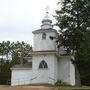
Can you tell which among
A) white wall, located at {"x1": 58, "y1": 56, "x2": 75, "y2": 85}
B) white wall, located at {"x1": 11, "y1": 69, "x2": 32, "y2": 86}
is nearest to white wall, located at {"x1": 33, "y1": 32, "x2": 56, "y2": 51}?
white wall, located at {"x1": 58, "y1": 56, "x2": 75, "y2": 85}

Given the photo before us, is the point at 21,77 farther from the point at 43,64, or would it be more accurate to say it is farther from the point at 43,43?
Result: the point at 43,43

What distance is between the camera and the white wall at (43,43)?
4175 centimetres

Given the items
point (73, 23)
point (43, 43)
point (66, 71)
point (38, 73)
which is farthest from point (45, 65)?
point (73, 23)

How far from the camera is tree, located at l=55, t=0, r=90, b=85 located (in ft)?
125

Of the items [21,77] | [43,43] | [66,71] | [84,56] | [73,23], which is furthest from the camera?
[43,43]

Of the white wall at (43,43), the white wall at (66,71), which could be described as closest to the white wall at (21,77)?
the white wall at (43,43)

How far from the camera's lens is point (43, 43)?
138 ft

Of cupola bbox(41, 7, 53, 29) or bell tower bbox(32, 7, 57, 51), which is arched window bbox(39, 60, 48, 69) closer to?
bell tower bbox(32, 7, 57, 51)

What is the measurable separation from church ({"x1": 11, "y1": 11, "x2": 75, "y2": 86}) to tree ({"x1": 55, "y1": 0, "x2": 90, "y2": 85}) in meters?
2.00

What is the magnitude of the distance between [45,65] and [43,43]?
3.46 metres

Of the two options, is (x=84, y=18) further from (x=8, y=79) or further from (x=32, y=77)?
(x=8, y=79)

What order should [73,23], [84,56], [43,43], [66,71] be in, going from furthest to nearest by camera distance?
1. [43,43]
2. [66,71]
3. [73,23]
4. [84,56]

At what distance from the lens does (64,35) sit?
3916 centimetres

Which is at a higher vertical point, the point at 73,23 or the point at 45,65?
the point at 73,23
